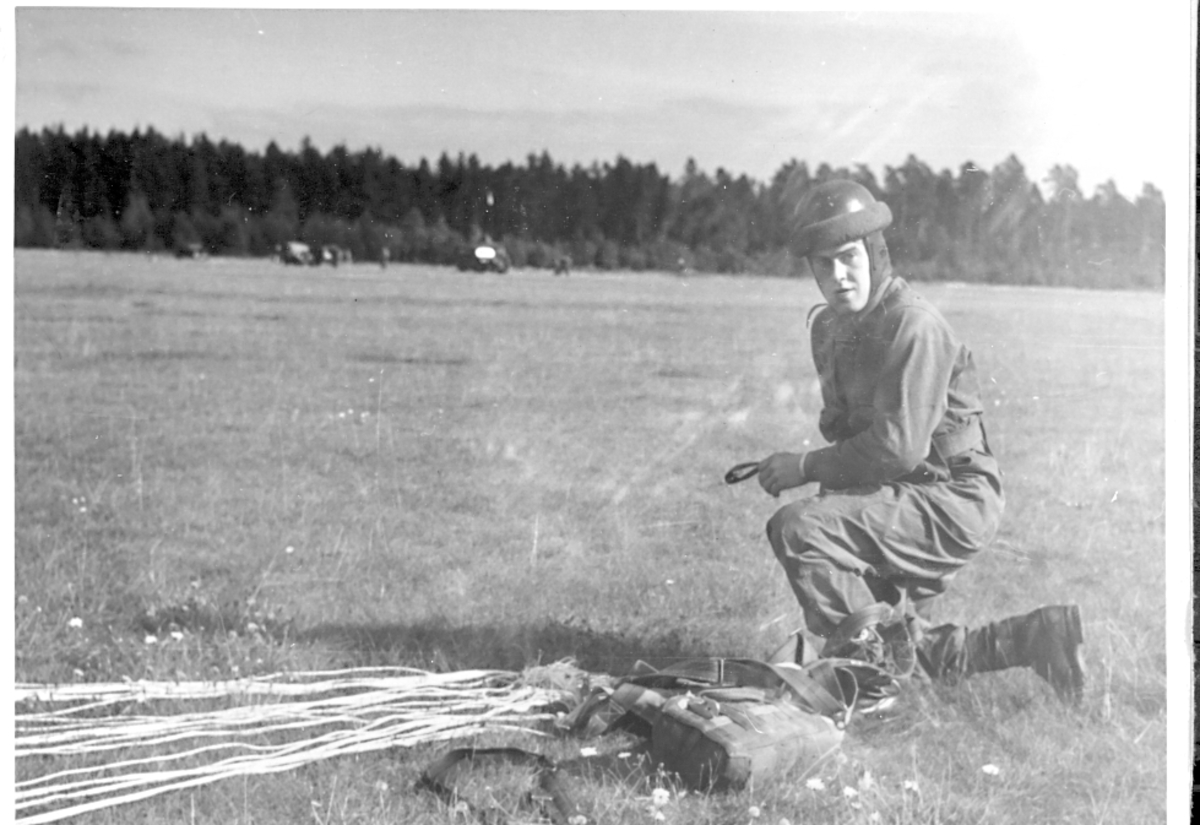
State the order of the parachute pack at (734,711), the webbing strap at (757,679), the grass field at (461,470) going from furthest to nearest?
the grass field at (461,470) → the webbing strap at (757,679) → the parachute pack at (734,711)

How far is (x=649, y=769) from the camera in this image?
3092 mm

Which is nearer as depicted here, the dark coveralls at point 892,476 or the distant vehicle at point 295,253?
the dark coveralls at point 892,476

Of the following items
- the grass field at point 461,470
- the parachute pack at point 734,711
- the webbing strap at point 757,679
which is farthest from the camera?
the grass field at point 461,470

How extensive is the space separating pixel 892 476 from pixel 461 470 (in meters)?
1.16

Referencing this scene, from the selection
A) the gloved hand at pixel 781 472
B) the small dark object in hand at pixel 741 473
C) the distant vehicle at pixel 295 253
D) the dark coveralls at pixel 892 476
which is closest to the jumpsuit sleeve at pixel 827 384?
the dark coveralls at pixel 892 476

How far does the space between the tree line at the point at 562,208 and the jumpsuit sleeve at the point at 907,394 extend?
17 centimetres

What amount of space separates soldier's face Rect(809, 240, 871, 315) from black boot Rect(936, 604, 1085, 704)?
910 mm

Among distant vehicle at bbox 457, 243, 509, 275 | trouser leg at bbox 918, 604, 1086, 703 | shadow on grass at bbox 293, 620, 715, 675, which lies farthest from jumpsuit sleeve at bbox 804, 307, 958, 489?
distant vehicle at bbox 457, 243, 509, 275

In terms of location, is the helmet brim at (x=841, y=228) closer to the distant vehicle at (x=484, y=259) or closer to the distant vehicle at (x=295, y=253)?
the distant vehicle at (x=484, y=259)

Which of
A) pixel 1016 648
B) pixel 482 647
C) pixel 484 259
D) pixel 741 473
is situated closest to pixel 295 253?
pixel 484 259

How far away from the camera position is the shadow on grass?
3.35m

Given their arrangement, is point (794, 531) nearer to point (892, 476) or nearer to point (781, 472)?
point (781, 472)

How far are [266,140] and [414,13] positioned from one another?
1.70 feet

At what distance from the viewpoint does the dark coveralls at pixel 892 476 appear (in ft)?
10.6
